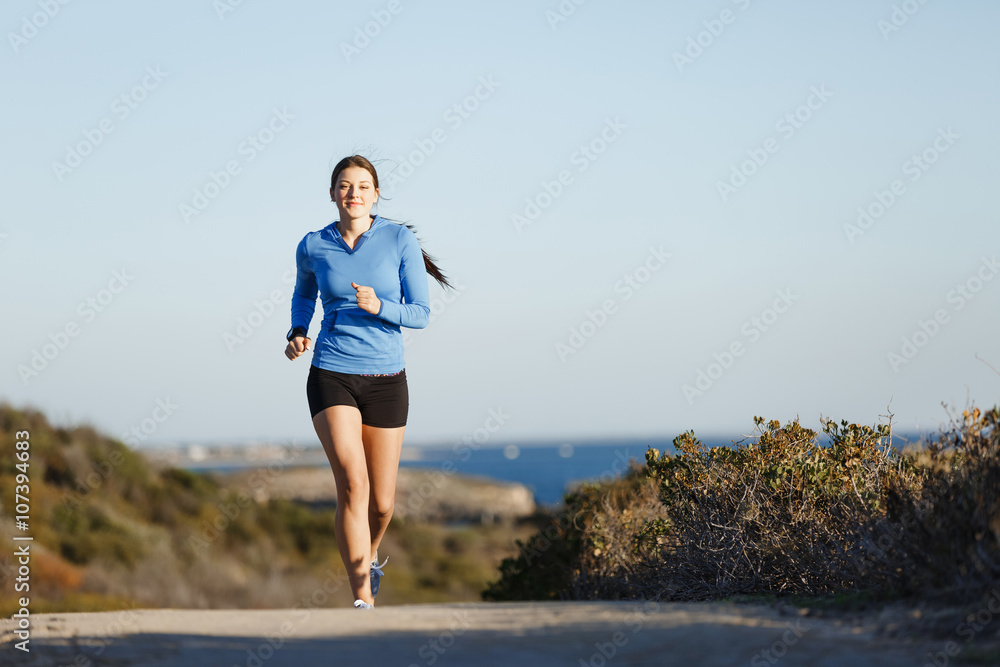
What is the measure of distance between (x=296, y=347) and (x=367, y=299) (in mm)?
588

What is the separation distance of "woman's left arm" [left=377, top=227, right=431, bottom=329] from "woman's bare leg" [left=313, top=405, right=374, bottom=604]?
2.26 ft

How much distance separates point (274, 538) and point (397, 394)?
15.0 m

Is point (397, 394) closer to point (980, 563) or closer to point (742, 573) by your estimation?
point (742, 573)

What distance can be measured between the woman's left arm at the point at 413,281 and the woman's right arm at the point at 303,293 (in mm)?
568

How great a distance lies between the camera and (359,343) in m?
5.36

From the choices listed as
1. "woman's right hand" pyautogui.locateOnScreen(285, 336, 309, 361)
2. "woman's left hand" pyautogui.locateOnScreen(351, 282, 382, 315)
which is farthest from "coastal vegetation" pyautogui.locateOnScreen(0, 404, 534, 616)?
"woman's left hand" pyautogui.locateOnScreen(351, 282, 382, 315)

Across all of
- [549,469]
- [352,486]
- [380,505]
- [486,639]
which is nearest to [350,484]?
[352,486]

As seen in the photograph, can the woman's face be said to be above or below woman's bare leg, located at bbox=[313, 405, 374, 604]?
above

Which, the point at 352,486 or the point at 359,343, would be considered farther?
the point at 359,343

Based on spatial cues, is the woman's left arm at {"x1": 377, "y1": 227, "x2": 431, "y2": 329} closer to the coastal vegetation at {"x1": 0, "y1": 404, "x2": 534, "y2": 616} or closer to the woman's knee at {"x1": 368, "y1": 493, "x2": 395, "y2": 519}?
the woman's knee at {"x1": 368, "y1": 493, "x2": 395, "y2": 519}

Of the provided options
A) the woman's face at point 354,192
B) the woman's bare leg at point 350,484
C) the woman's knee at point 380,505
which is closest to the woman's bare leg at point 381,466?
the woman's knee at point 380,505

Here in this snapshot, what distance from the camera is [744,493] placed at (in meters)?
5.57

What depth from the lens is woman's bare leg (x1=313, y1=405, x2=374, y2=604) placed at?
203 inches

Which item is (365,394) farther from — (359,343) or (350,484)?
(350,484)
